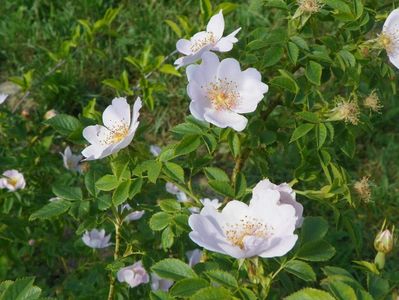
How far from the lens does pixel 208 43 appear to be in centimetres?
154

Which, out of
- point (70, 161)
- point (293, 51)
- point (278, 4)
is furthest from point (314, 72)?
point (70, 161)

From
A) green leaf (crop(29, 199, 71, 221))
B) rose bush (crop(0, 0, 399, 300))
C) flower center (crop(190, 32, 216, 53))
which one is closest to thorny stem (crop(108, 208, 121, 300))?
rose bush (crop(0, 0, 399, 300))

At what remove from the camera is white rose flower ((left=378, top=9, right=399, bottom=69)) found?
1542mm

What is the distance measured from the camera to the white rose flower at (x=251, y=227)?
3.56 feet

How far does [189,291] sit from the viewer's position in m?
1.11

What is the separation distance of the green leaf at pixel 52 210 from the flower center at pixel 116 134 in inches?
8.0

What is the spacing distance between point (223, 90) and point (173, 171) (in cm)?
21

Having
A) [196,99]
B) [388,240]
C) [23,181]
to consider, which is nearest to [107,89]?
[23,181]

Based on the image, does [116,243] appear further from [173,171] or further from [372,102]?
[372,102]

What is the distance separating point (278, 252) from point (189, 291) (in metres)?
0.16

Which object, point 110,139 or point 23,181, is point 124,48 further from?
point 110,139

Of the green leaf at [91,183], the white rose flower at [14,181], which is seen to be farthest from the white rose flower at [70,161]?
the green leaf at [91,183]

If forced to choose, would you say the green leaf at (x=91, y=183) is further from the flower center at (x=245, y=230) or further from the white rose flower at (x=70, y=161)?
the white rose flower at (x=70, y=161)

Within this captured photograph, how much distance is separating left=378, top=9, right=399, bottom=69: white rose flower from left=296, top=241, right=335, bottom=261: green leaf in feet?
1.90
